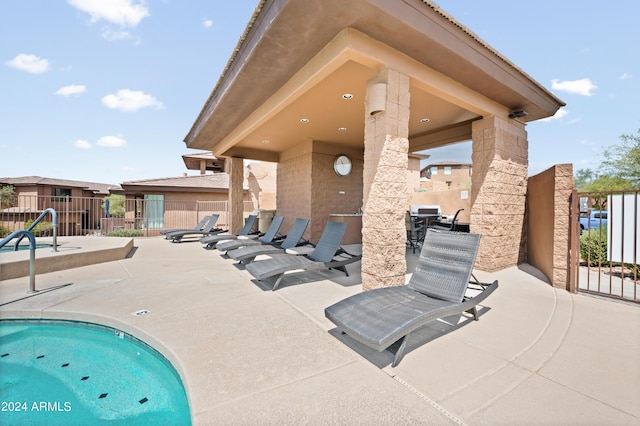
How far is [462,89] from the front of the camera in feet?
16.6

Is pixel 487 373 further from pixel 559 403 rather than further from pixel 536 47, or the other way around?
pixel 536 47

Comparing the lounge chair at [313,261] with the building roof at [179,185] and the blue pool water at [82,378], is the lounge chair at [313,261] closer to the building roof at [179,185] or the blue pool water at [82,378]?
the blue pool water at [82,378]

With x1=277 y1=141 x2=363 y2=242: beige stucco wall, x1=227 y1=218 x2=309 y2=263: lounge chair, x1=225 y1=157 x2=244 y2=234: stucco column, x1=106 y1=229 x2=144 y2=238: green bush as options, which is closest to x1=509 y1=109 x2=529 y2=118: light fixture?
x1=227 y1=218 x2=309 y2=263: lounge chair

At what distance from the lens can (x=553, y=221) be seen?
4.66 meters

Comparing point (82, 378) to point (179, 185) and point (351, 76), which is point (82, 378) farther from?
point (179, 185)

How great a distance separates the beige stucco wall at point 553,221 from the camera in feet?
14.4

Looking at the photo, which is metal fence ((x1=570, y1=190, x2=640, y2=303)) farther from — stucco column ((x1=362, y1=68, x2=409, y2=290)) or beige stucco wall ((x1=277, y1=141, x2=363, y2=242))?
beige stucco wall ((x1=277, y1=141, x2=363, y2=242))

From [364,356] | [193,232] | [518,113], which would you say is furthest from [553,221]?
[193,232]

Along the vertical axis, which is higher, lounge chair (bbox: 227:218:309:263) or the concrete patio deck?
lounge chair (bbox: 227:218:309:263)

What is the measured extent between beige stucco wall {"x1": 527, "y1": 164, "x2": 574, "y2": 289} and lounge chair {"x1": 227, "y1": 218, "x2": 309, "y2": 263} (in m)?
4.81

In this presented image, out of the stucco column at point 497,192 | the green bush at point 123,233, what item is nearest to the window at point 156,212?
the green bush at point 123,233

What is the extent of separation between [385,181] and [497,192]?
329 centimetres

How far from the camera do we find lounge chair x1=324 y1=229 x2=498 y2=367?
2.25 metres

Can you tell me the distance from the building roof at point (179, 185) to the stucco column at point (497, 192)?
16.1 m
